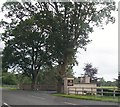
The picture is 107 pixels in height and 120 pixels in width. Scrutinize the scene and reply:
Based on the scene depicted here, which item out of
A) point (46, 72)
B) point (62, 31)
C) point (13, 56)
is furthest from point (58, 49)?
point (46, 72)

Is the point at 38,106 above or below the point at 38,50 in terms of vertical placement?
below

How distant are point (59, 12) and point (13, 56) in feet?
62.2

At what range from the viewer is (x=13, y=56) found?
66.2 metres

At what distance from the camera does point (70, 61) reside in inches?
2020

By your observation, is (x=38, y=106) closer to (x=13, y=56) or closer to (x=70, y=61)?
(x=70, y=61)

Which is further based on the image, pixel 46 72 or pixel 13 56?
pixel 46 72

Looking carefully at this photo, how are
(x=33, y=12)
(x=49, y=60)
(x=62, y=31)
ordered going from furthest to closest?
(x=49, y=60) → (x=33, y=12) → (x=62, y=31)

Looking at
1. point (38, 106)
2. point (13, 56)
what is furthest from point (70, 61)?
point (38, 106)

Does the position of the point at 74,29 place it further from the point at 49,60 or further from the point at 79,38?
the point at 49,60

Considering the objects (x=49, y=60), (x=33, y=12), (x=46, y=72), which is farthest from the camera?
(x=46, y=72)

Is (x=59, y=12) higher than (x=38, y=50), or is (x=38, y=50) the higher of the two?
(x=59, y=12)

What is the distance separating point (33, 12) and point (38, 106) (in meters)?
33.9

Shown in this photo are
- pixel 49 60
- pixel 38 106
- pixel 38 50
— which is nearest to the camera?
pixel 38 106

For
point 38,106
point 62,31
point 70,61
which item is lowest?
point 38,106
